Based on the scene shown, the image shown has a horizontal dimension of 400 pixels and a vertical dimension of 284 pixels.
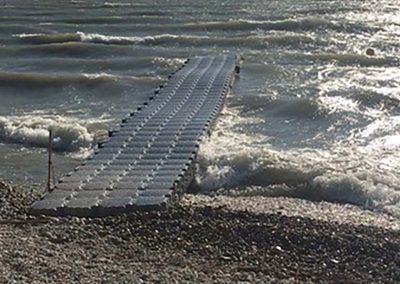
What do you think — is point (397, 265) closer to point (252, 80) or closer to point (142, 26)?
point (252, 80)

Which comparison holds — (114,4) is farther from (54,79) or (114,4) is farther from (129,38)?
(54,79)

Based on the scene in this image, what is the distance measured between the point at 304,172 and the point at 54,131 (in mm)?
5180

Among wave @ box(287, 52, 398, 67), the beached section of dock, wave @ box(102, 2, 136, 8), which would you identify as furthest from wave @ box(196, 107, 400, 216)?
wave @ box(102, 2, 136, 8)

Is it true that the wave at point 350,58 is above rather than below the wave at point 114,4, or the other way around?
above

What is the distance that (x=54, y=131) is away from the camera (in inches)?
647

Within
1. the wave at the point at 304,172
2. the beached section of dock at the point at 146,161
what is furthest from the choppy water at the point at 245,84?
the beached section of dock at the point at 146,161

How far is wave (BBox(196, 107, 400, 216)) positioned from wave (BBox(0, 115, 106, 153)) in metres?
2.39

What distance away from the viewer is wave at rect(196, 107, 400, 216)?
13023mm

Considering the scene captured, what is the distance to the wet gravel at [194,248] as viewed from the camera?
8.51 meters

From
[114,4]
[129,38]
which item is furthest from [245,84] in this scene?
[114,4]

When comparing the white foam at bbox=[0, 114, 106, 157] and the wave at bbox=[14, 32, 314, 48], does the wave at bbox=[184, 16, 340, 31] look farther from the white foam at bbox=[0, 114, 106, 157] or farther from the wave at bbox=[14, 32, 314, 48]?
the white foam at bbox=[0, 114, 106, 157]

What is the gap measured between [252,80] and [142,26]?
10918 mm

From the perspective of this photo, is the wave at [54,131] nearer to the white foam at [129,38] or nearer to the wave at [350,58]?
the wave at [350,58]

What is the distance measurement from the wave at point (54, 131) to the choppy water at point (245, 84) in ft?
0.12
